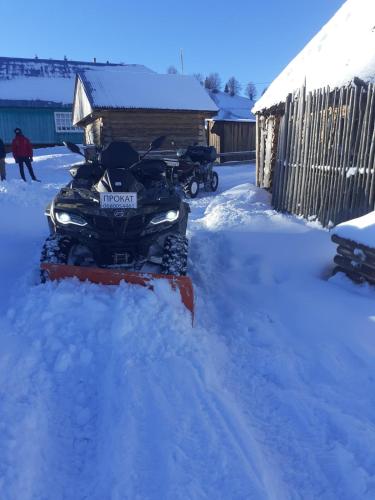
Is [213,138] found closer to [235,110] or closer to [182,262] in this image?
[182,262]

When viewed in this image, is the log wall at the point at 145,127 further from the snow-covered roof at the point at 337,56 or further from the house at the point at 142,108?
the snow-covered roof at the point at 337,56

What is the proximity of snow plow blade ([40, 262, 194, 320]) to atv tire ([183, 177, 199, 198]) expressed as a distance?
8.70 meters

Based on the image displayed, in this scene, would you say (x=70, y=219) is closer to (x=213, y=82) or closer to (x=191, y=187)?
(x=191, y=187)

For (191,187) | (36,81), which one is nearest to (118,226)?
(191,187)

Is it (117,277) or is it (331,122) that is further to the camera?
(331,122)

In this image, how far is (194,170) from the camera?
12.4m

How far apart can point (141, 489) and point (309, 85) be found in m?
7.34

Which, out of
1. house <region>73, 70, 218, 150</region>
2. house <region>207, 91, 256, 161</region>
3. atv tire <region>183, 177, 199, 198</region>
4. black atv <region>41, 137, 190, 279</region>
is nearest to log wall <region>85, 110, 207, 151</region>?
house <region>73, 70, 218, 150</region>

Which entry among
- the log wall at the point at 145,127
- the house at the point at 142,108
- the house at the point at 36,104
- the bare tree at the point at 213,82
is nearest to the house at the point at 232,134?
the house at the point at 142,108

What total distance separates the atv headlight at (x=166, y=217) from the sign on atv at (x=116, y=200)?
0.99ft

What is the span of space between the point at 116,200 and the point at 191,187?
8.51 m

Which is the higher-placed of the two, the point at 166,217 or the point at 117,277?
the point at 166,217

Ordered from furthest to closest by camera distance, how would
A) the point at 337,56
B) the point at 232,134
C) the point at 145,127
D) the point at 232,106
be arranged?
the point at 232,106 → the point at 232,134 → the point at 145,127 → the point at 337,56

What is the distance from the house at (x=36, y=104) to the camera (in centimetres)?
2902
